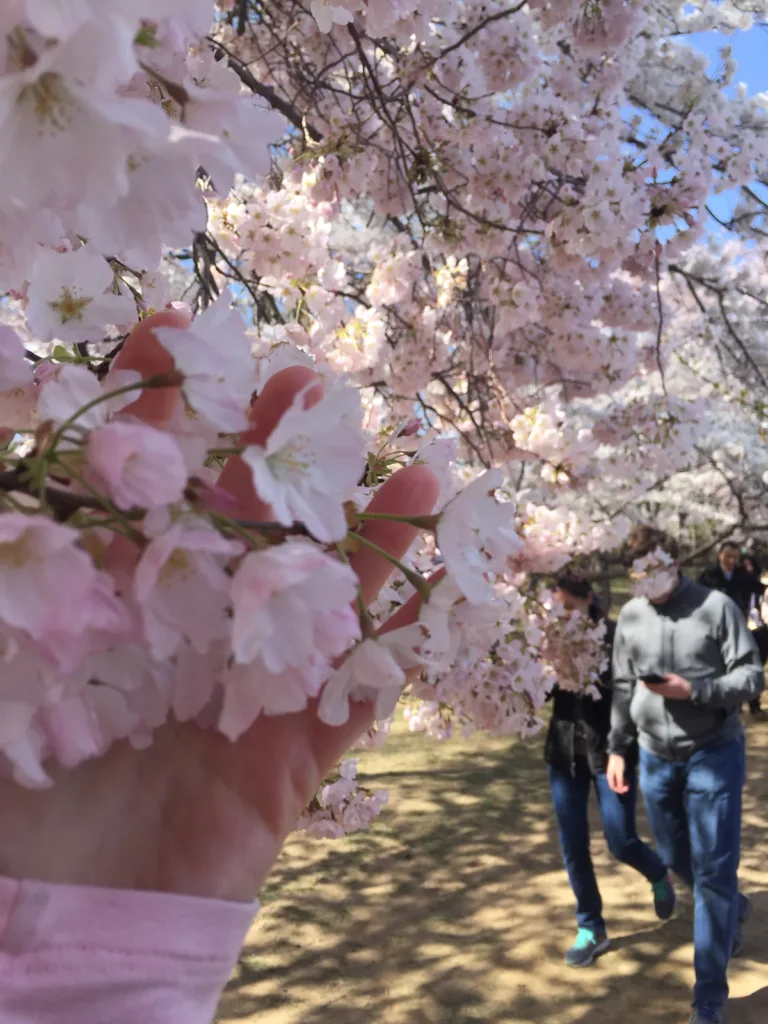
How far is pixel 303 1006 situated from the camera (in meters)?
3.85

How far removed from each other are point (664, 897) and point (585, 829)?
693mm

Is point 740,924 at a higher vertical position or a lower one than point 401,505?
lower

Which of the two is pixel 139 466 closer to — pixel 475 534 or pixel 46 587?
pixel 46 587

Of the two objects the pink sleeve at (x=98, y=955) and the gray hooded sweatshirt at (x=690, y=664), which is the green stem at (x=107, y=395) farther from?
the gray hooded sweatshirt at (x=690, y=664)

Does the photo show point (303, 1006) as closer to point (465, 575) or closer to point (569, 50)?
point (465, 575)

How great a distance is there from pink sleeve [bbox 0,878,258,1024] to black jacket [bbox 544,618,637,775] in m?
3.56

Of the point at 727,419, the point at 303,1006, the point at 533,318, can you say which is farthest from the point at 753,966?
the point at 727,419

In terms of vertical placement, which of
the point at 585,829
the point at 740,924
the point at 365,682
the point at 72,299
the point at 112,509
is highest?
the point at 72,299

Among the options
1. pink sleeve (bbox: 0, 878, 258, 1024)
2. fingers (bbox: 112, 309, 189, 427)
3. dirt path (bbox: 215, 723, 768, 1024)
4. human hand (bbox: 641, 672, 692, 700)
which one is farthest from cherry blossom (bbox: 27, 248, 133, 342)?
dirt path (bbox: 215, 723, 768, 1024)

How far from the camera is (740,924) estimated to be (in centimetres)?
411

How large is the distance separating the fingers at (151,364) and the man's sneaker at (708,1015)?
374cm

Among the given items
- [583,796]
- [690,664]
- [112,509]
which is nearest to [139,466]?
[112,509]

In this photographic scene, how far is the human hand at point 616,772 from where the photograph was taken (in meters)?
3.92

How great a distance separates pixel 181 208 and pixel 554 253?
289 cm
